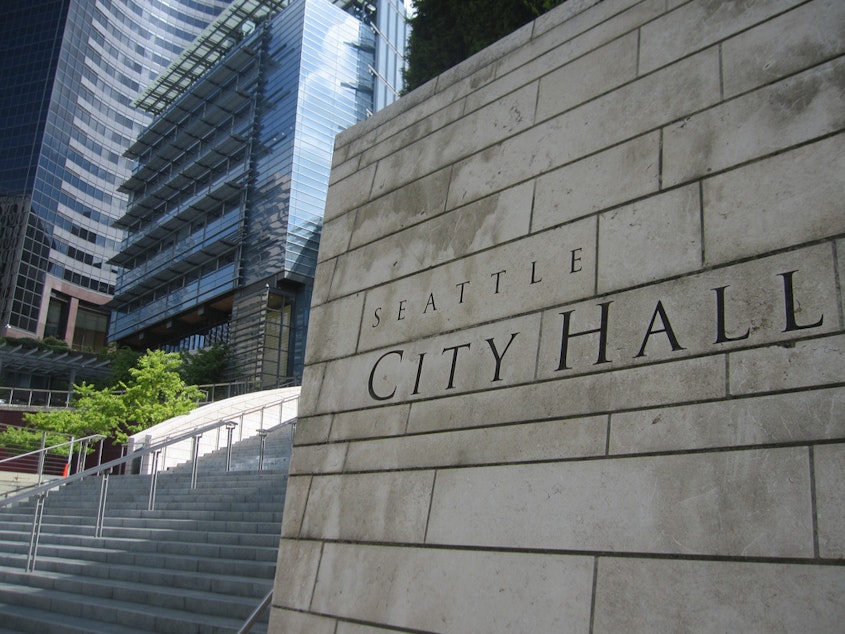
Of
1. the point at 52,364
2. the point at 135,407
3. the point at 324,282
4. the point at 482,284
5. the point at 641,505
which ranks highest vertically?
the point at 52,364

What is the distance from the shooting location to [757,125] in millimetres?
4109

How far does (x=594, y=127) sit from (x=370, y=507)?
298 cm

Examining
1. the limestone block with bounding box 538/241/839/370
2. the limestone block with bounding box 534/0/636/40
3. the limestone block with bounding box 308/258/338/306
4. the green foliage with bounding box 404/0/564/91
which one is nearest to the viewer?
the limestone block with bounding box 538/241/839/370

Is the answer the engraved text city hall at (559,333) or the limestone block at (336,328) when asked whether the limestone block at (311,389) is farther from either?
the engraved text city hall at (559,333)

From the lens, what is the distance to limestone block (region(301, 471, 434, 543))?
15.7ft

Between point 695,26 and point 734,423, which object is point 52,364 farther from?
point 734,423

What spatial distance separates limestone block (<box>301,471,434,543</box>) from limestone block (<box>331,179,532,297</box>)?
1.59 metres

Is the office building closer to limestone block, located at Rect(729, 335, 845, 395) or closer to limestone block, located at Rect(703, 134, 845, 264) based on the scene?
limestone block, located at Rect(703, 134, 845, 264)

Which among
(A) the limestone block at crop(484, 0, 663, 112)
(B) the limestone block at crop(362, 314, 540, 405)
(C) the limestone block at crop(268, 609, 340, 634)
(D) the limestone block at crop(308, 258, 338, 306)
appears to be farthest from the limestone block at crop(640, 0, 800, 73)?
(C) the limestone block at crop(268, 609, 340, 634)

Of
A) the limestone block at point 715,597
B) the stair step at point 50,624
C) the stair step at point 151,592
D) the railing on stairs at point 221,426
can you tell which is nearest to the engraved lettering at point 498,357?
the limestone block at point 715,597

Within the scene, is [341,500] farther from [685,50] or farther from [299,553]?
[685,50]

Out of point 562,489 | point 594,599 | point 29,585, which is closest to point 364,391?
point 562,489

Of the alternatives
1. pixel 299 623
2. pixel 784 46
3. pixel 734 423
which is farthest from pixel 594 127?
pixel 299 623

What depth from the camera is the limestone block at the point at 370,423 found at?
5156 millimetres
